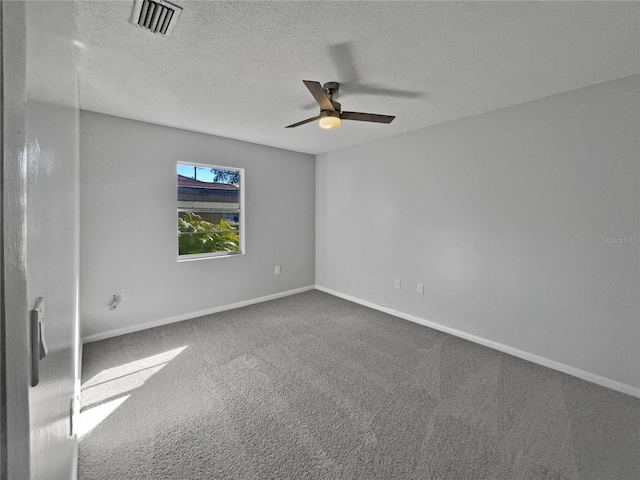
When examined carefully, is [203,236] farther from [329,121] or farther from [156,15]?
[156,15]

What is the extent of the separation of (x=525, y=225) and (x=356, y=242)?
7.55 feet

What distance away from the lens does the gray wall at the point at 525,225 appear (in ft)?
8.07

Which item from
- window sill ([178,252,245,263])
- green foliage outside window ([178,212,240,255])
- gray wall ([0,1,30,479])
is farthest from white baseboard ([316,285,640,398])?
gray wall ([0,1,30,479])

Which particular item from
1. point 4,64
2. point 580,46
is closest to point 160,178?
point 4,64

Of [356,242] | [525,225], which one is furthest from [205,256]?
[525,225]

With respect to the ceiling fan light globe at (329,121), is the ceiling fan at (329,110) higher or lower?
higher

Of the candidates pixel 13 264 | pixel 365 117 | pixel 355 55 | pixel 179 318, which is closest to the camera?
pixel 13 264

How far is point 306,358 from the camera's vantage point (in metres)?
2.95

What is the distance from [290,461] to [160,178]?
3.32 m

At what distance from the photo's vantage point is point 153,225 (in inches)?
144

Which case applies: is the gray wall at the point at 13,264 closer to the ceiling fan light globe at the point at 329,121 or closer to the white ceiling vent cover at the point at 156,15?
the white ceiling vent cover at the point at 156,15

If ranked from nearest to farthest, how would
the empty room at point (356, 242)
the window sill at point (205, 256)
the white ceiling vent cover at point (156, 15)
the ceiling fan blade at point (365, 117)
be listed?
the empty room at point (356, 242) → the white ceiling vent cover at point (156, 15) → the ceiling fan blade at point (365, 117) → the window sill at point (205, 256)

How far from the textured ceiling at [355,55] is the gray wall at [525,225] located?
34 centimetres

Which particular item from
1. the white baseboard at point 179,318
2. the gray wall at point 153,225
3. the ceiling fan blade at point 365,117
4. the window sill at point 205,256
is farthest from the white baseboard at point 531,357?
the ceiling fan blade at point 365,117
